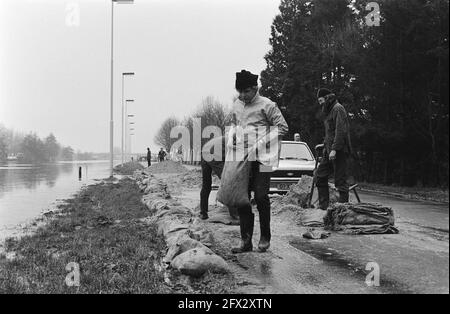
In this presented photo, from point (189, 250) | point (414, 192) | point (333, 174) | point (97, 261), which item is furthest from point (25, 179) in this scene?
point (414, 192)

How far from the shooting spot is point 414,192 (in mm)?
6062

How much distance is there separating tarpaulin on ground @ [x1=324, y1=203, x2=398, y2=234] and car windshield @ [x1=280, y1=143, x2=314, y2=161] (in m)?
5.90

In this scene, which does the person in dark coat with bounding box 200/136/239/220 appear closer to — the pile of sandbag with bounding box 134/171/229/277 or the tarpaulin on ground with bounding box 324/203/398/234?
the pile of sandbag with bounding box 134/171/229/277

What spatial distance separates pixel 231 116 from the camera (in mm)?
5672

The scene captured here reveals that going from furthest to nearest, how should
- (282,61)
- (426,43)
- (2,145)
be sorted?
(2,145), (282,61), (426,43)

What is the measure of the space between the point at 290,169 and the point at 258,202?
21.2ft

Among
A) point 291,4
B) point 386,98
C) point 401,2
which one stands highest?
point 291,4

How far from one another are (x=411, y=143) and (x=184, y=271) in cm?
248

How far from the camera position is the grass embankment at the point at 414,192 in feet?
8.14

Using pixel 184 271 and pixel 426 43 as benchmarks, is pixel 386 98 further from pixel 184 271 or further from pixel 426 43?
pixel 184 271

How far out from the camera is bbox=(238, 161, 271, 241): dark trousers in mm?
5410

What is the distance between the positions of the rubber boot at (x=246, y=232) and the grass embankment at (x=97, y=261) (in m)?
0.92

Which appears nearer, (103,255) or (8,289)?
(8,289)

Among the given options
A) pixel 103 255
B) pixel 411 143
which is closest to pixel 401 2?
pixel 411 143
